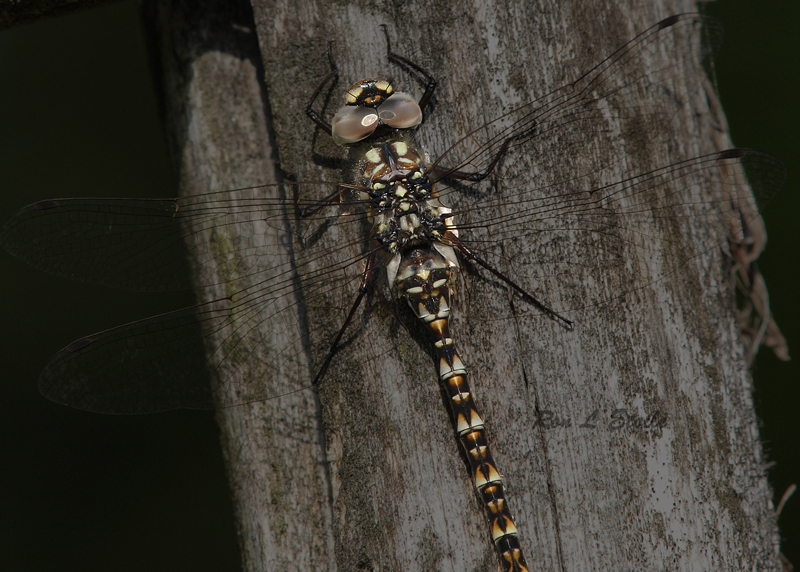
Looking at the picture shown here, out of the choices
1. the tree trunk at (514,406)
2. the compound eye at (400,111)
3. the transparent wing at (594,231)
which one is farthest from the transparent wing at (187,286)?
the transparent wing at (594,231)

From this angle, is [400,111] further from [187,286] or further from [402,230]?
[187,286]

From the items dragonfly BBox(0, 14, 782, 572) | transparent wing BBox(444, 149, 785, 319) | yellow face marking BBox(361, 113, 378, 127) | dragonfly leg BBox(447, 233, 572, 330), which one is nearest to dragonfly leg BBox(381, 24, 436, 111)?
dragonfly BBox(0, 14, 782, 572)

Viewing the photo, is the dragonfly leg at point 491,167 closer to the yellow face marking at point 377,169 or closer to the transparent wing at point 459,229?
the transparent wing at point 459,229

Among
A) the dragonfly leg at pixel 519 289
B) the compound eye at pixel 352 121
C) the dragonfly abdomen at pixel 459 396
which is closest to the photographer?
the dragonfly abdomen at pixel 459 396

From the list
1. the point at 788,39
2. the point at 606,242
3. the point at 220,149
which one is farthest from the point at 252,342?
the point at 788,39

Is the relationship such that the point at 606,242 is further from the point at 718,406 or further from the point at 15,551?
the point at 15,551
